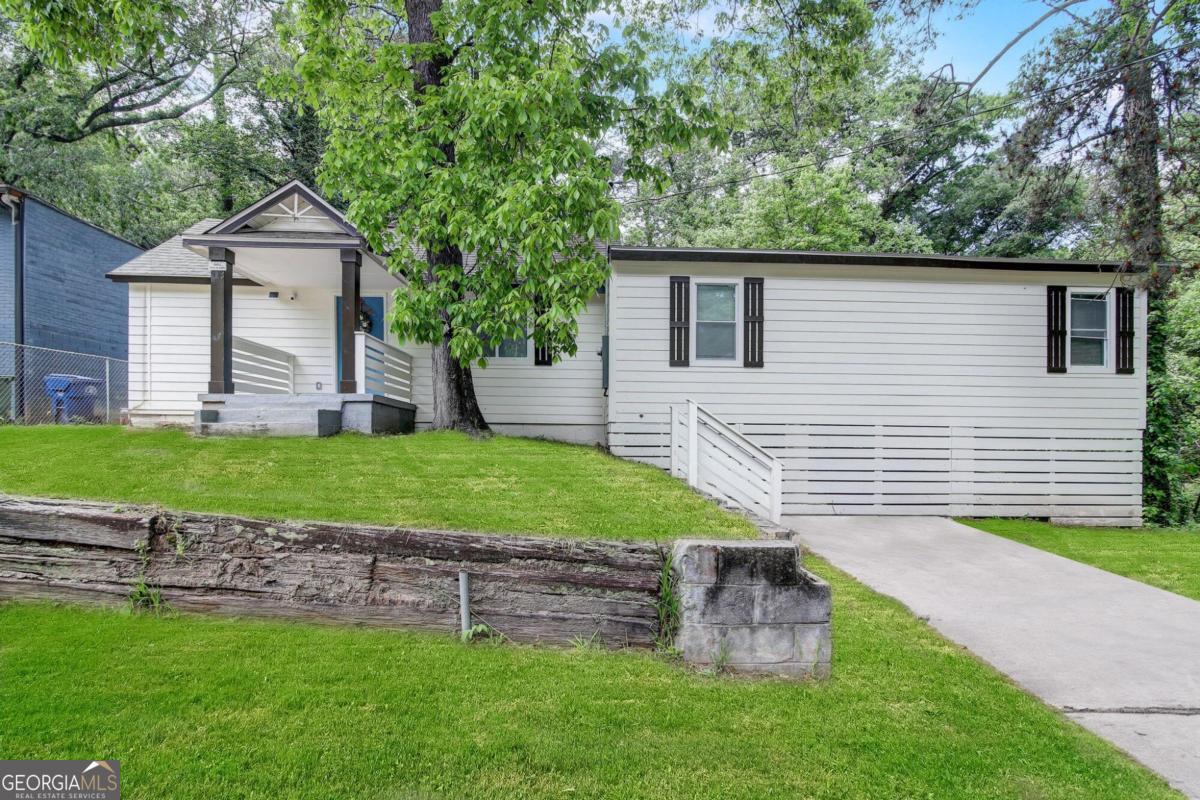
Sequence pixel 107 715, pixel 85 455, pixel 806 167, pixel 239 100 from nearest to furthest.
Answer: pixel 107 715 < pixel 85 455 < pixel 806 167 < pixel 239 100

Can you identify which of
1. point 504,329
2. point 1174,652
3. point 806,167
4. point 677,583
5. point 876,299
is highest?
point 806,167

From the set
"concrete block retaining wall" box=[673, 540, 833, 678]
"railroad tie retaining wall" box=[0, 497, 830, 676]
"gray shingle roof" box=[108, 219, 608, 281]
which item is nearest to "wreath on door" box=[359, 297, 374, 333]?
"gray shingle roof" box=[108, 219, 608, 281]

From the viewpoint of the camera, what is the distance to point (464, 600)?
3078mm

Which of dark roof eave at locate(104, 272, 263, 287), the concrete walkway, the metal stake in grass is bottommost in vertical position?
the concrete walkway

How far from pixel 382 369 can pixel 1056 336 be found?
10.1m

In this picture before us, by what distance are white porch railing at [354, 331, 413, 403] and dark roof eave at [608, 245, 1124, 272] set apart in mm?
3691

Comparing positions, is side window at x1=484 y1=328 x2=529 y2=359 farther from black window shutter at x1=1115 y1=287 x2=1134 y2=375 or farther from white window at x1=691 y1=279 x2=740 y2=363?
black window shutter at x1=1115 y1=287 x2=1134 y2=375

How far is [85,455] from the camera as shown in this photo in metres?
5.95

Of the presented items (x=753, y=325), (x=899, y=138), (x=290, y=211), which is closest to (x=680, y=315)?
(x=753, y=325)

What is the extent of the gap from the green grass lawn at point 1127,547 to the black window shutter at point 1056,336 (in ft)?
7.80

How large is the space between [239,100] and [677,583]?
21871 mm

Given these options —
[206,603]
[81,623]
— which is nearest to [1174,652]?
[206,603]

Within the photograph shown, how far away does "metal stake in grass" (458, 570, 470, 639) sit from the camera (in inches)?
121

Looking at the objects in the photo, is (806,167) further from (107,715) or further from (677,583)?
(107,715)
